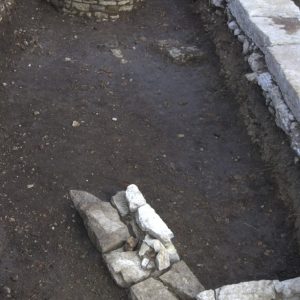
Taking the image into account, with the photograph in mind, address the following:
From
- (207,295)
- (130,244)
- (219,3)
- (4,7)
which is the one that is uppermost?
(219,3)

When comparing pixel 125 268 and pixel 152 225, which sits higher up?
pixel 152 225

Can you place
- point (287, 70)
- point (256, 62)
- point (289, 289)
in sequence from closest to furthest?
point (289, 289) < point (287, 70) < point (256, 62)

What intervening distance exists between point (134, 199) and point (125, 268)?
2.22ft

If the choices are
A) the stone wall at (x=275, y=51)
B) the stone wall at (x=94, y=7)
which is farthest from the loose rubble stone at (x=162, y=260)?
the stone wall at (x=94, y=7)

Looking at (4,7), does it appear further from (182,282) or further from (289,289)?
(289,289)

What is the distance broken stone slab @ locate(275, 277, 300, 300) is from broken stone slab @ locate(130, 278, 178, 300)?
82 centimetres

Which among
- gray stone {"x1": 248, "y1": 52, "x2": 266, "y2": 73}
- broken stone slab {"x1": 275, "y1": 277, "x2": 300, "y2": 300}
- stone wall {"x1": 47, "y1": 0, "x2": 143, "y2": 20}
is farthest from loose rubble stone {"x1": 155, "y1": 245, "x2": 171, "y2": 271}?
stone wall {"x1": 47, "y1": 0, "x2": 143, "y2": 20}

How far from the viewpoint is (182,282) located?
4.09 meters

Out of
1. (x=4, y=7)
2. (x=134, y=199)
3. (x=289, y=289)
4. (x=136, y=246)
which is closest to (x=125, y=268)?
(x=136, y=246)

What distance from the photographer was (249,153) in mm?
5609

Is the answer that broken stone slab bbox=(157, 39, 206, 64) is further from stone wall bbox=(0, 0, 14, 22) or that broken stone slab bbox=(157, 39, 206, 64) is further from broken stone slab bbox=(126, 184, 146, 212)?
broken stone slab bbox=(126, 184, 146, 212)

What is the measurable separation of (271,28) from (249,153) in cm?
172

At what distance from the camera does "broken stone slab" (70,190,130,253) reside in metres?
4.37

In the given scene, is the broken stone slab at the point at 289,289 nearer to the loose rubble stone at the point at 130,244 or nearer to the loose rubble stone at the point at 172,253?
the loose rubble stone at the point at 172,253
